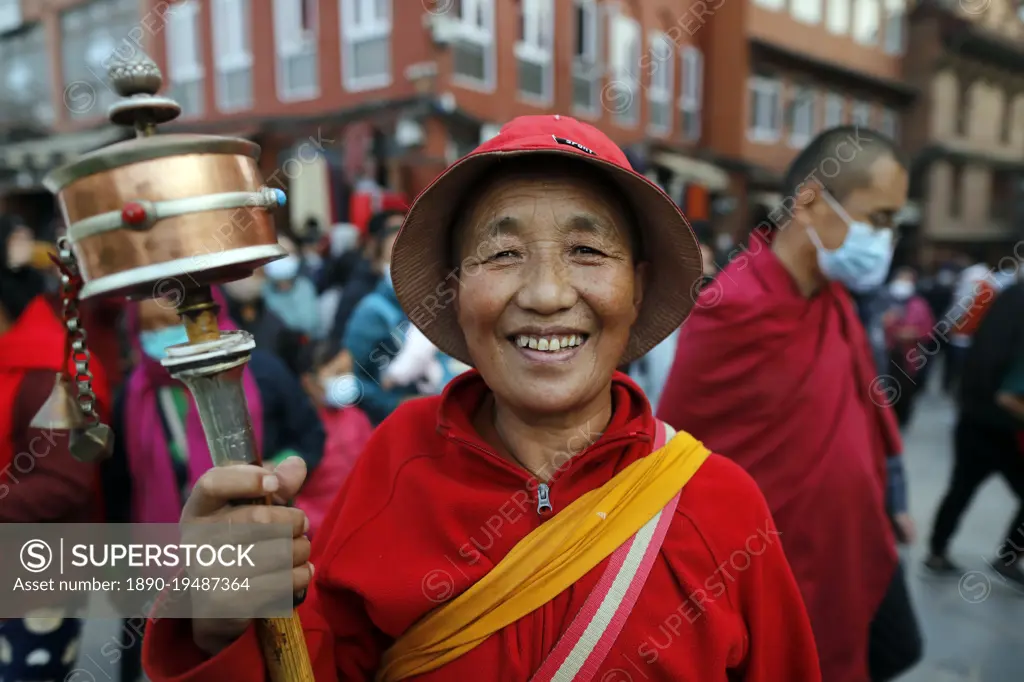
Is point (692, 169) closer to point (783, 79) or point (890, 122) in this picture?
point (783, 79)

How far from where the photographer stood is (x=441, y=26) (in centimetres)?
1067

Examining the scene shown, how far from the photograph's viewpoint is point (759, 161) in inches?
741

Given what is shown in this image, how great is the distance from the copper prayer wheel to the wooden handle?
1.71ft

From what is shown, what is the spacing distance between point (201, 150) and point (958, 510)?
16.9ft

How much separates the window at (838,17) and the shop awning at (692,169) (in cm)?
695

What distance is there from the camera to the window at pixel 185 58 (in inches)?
537

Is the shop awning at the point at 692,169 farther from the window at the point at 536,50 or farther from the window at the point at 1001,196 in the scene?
the window at the point at 1001,196

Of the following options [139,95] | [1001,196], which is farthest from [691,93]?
[139,95]

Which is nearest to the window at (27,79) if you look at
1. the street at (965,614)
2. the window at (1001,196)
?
the street at (965,614)

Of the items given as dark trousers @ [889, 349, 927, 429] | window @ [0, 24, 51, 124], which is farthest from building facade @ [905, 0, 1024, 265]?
window @ [0, 24, 51, 124]

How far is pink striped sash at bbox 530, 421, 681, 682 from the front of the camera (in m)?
1.26

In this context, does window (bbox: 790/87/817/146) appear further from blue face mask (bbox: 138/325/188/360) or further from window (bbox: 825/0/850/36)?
blue face mask (bbox: 138/325/188/360)

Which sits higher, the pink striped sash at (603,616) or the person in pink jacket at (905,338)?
the pink striped sash at (603,616)

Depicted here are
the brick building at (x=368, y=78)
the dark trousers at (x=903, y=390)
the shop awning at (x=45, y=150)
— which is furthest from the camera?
the shop awning at (x=45, y=150)
